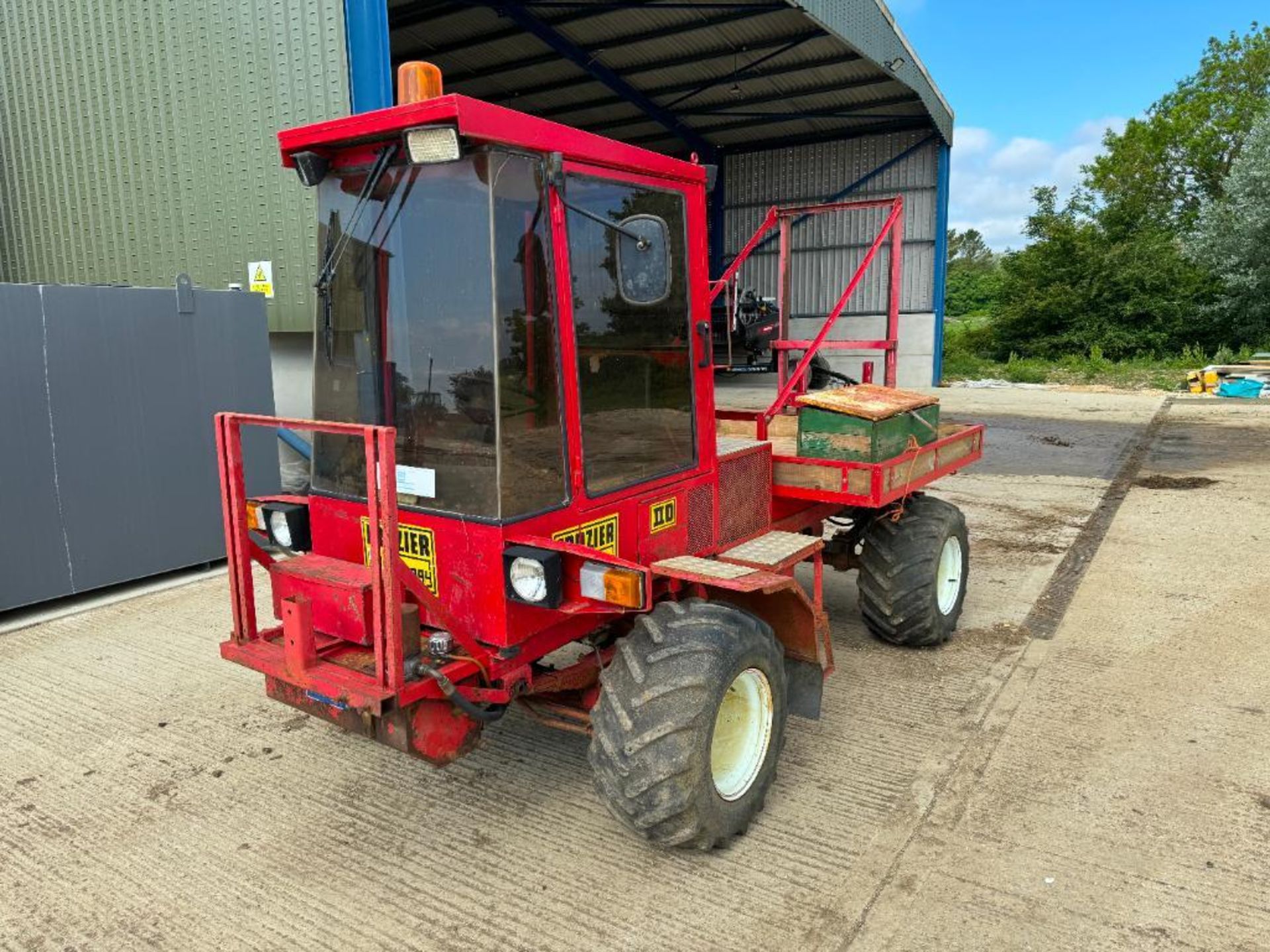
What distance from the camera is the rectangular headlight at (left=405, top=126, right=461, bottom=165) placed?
Answer: 249 cm

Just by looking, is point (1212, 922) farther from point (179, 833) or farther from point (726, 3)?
point (726, 3)

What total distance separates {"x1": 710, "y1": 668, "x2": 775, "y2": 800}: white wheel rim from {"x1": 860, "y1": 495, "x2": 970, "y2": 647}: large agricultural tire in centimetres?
165

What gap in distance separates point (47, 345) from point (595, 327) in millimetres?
4366

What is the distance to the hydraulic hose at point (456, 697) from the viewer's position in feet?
8.83

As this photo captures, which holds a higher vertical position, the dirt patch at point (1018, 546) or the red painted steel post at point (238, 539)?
the red painted steel post at point (238, 539)

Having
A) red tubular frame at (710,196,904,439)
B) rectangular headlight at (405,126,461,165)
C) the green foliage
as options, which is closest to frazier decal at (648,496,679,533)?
rectangular headlight at (405,126,461,165)

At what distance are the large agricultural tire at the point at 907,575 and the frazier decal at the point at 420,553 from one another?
258 centimetres

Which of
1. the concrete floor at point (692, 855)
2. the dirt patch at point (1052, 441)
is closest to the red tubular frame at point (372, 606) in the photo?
the concrete floor at point (692, 855)

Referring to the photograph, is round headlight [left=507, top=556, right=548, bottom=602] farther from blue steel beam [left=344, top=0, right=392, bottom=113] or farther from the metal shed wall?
the metal shed wall

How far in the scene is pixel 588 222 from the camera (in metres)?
2.91

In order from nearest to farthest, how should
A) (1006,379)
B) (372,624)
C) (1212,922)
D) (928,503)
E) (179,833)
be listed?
(1212,922) → (372,624) → (179,833) → (928,503) → (1006,379)

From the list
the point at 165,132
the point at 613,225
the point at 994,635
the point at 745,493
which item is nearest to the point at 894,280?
the point at 745,493

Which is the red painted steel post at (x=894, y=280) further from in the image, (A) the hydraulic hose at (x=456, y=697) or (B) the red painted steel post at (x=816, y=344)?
(A) the hydraulic hose at (x=456, y=697)

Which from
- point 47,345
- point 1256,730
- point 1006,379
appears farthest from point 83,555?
point 1006,379
